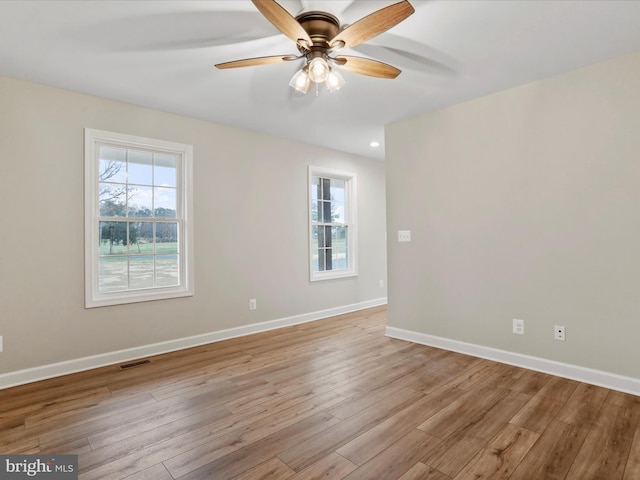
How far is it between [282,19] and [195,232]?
2.67 metres

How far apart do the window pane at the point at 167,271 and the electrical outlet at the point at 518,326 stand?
3433 millimetres

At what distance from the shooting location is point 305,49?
7.07 feet

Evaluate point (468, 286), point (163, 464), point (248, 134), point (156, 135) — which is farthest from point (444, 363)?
point (156, 135)

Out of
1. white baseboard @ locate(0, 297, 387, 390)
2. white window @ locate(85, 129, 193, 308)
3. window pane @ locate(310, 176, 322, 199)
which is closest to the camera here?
white baseboard @ locate(0, 297, 387, 390)

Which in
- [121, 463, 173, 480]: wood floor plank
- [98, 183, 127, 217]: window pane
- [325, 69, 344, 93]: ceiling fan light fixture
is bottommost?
[121, 463, 173, 480]: wood floor plank

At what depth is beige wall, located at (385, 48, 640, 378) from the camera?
2.63 metres

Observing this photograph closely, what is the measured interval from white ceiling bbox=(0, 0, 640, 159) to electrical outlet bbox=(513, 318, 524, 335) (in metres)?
2.12

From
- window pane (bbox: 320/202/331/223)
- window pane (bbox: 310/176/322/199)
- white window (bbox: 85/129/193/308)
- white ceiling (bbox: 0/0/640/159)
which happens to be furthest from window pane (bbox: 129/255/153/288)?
window pane (bbox: 320/202/331/223)

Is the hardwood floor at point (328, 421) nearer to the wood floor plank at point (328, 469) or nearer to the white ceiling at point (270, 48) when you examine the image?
the wood floor plank at point (328, 469)

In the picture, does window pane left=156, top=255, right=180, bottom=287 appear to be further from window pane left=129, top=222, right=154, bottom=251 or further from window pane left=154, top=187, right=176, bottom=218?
window pane left=154, top=187, right=176, bottom=218

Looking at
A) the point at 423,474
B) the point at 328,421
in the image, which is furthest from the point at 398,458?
the point at 328,421

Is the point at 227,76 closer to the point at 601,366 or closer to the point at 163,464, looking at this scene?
the point at 163,464

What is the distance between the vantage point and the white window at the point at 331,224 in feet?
17.0

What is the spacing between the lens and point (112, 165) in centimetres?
345
